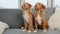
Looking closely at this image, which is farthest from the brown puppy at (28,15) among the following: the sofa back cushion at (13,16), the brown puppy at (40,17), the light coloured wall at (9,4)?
the light coloured wall at (9,4)

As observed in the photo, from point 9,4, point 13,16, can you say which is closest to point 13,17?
point 13,16

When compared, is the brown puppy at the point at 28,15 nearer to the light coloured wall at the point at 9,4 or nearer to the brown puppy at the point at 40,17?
the brown puppy at the point at 40,17

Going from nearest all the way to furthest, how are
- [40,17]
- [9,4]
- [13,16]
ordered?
[40,17] → [13,16] → [9,4]

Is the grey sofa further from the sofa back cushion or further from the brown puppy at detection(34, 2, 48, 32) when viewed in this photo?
the brown puppy at detection(34, 2, 48, 32)

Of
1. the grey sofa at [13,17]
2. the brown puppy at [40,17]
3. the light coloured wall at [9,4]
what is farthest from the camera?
the light coloured wall at [9,4]

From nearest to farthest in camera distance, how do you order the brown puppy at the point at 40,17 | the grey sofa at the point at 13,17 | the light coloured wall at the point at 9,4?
the brown puppy at the point at 40,17 → the grey sofa at the point at 13,17 → the light coloured wall at the point at 9,4

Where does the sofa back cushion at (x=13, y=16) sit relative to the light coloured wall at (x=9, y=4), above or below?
below

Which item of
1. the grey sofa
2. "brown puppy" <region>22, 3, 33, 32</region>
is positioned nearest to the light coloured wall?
the grey sofa

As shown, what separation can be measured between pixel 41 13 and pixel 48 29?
286mm

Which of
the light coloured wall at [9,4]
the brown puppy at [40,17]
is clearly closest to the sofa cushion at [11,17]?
the light coloured wall at [9,4]

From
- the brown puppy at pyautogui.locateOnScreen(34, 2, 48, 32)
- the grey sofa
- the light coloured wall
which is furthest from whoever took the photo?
the light coloured wall

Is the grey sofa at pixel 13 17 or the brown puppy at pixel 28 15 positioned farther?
the grey sofa at pixel 13 17

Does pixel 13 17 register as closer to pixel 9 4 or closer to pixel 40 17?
pixel 9 4

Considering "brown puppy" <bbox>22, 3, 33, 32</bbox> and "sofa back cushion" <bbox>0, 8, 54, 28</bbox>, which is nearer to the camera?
"brown puppy" <bbox>22, 3, 33, 32</bbox>
